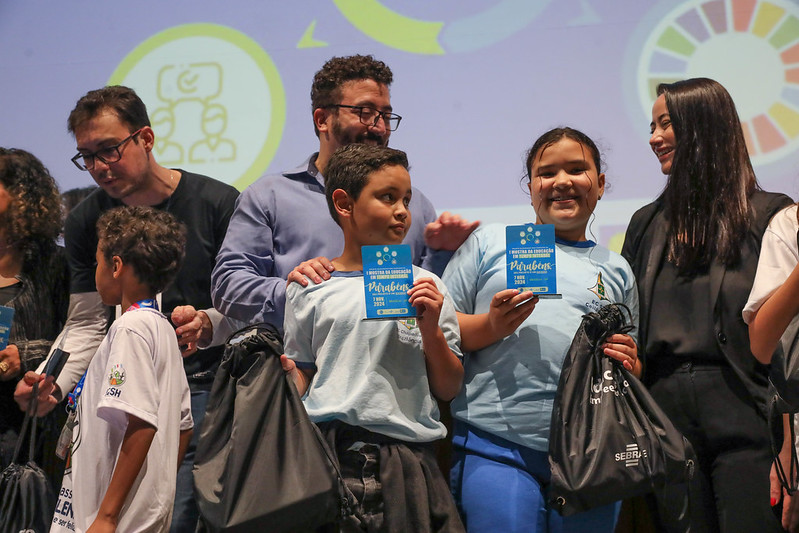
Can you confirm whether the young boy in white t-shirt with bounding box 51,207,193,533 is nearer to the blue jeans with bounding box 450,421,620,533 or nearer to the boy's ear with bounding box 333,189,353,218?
the boy's ear with bounding box 333,189,353,218

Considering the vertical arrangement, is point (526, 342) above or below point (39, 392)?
above

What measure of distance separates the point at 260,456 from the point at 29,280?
4.63ft

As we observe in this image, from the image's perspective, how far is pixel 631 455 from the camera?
2.16m

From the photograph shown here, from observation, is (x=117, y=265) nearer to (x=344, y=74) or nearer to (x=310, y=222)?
(x=310, y=222)

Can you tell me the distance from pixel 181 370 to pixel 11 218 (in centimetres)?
108

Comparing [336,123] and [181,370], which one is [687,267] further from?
[181,370]

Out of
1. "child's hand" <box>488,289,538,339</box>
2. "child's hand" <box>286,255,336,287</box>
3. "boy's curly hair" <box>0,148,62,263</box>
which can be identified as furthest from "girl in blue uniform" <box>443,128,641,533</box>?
"boy's curly hair" <box>0,148,62,263</box>

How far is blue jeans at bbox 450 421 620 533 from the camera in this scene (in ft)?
7.14

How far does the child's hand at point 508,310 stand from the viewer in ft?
7.13

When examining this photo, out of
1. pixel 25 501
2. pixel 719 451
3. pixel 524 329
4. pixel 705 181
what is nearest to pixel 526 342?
pixel 524 329

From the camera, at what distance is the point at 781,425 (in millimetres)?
2127

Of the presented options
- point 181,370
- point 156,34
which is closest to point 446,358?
point 181,370

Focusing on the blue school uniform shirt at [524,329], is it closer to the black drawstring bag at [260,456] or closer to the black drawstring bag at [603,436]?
the black drawstring bag at [603,436]

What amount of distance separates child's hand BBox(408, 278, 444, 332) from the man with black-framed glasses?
35.0 inches
